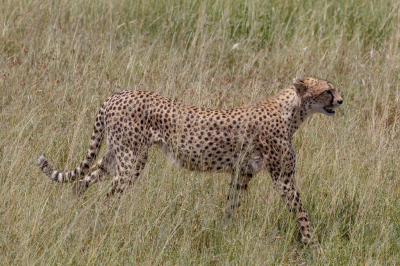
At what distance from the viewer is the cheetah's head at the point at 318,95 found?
4027 mm

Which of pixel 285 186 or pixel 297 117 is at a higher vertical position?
pixel 297 117

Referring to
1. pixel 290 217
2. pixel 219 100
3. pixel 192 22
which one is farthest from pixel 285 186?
pixel 192 22

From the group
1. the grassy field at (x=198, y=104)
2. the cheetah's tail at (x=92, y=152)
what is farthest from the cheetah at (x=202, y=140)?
the grassy field at (x=198, y=104)

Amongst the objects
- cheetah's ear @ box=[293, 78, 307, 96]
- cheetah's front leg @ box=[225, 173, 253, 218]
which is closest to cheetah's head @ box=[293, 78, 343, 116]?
cheetah's ear @ box=[293, 78, 307, 96]

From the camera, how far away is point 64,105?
4.79 m

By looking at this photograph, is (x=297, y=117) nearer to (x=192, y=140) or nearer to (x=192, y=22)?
(x=192, y=140)

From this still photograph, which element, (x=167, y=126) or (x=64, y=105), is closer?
(x=167, y=126)

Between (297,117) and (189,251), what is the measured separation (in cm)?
132

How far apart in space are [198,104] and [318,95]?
1.17 meters

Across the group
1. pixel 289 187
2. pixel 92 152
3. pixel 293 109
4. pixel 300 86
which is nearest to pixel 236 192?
pixel 289 187

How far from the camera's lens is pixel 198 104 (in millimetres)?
4859

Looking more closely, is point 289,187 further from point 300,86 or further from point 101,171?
point 101,171

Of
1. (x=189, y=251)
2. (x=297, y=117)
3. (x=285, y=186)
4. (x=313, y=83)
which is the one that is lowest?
(x=189, y=251)

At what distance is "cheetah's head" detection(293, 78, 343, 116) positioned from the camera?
403 centimetres
